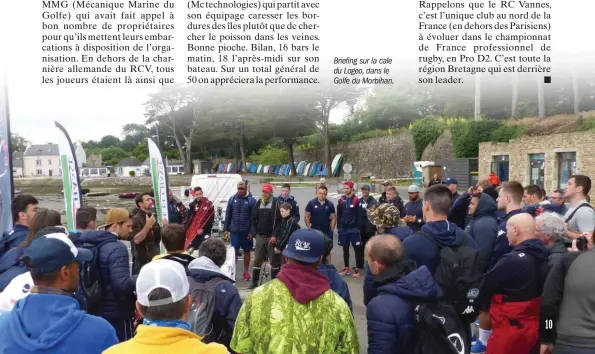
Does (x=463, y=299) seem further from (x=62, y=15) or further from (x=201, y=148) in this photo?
(x=201, y=148)

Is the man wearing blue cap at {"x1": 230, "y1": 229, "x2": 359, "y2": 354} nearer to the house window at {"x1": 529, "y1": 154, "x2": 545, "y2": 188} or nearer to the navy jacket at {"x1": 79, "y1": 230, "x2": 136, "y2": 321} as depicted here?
the navy jacket at {"x1": 79, "y1": 230, "x2": 136, "y2": 321}

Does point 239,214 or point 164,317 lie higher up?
point 164,317

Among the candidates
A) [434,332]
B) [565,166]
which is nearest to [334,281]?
[434,332]

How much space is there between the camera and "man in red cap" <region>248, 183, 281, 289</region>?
27.5 feet

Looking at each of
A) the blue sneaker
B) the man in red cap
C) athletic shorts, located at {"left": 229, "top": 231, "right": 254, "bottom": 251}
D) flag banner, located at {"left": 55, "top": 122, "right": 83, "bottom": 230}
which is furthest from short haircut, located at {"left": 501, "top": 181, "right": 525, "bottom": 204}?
flag banner, located at {"left": 55, "top": 122, "right": 83, "bottom": 230}

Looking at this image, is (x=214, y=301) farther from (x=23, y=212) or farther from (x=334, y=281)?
(x=23, y=212)

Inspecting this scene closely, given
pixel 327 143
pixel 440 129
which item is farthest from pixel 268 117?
pixel 440 129

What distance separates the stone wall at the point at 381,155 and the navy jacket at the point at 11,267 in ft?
125

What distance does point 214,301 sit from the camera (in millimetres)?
3086

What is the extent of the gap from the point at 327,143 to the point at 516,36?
132ft

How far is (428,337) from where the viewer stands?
2.57 metres

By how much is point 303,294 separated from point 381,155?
43113mm

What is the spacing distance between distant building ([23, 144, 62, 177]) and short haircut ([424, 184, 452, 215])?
110950 mm

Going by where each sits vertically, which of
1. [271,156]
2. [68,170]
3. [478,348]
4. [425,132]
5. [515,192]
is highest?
[425,132]
